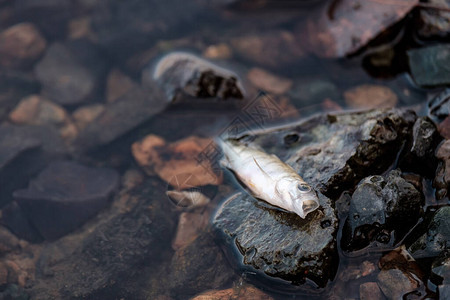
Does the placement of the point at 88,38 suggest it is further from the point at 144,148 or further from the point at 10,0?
the point at 144,148

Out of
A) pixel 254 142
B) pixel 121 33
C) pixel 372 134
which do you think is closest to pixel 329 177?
pixel 372 134

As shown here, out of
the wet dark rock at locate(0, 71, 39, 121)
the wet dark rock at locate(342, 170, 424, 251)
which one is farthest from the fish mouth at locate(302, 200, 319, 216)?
the wet dark rock at locate(0, 71, 39, 121)

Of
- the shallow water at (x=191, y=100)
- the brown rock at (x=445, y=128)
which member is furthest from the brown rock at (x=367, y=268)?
the brown rock at (x=445, y=128)

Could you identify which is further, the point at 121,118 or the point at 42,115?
the point at 42,115

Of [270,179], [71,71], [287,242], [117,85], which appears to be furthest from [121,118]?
[287,242]

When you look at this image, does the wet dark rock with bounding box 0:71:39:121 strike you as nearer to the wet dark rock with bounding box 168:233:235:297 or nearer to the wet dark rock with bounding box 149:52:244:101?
the wet dark rock with bounding box 149:52:244:101

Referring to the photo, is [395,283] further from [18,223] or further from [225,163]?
[18,223]
